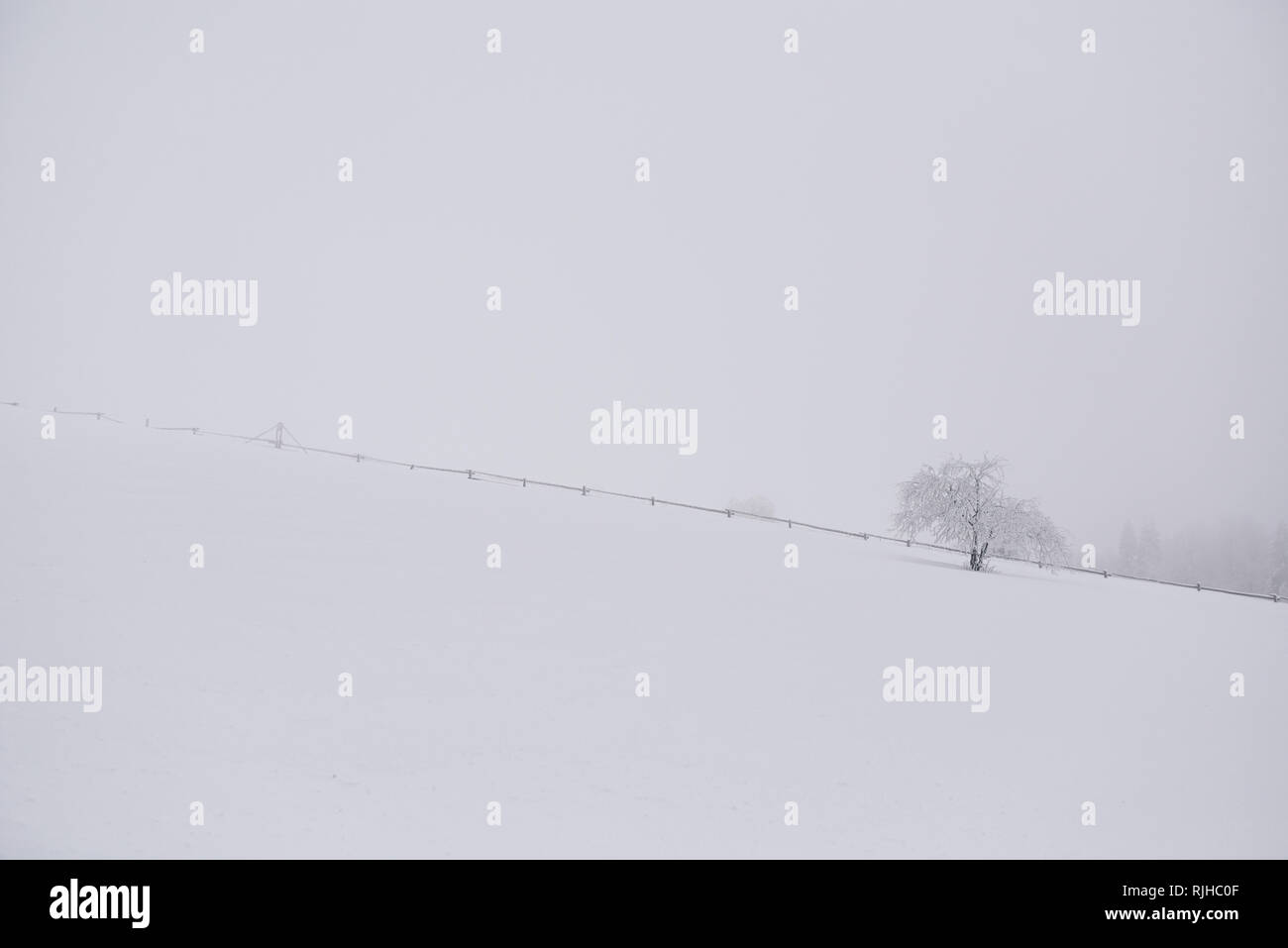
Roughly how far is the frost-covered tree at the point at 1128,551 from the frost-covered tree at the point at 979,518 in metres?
68.3

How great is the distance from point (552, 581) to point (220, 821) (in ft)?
40.2

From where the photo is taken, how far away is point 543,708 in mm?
13609

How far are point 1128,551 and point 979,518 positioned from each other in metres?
79.0

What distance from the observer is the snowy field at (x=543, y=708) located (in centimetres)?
1046

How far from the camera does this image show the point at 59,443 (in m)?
29.7

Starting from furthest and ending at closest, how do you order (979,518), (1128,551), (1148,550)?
(1128,551) < (1148,550) < (979,518)

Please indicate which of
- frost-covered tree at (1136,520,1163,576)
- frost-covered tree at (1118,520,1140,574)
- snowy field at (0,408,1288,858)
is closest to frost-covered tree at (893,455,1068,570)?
snowy field at (0,408,1288,858)

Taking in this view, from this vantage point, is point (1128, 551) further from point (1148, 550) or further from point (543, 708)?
point (543, 708)

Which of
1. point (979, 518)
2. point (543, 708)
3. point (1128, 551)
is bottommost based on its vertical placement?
point (543, 708)

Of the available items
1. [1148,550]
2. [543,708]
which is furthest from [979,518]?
[1148,550]

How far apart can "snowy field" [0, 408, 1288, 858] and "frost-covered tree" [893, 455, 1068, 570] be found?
36.0ft

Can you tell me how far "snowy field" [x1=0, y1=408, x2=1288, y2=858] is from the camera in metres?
10.5
